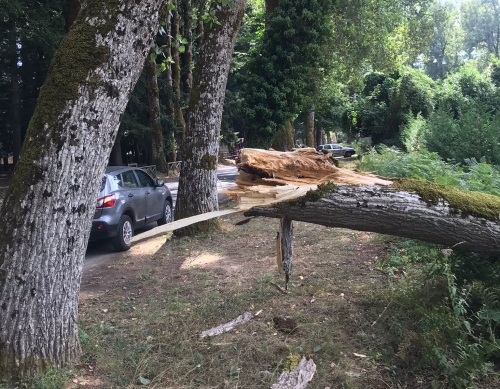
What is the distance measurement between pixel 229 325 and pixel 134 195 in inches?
219

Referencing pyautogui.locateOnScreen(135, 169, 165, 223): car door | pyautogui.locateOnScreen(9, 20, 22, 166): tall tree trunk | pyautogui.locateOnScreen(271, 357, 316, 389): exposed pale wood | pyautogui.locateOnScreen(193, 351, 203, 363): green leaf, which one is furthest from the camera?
pyautogui.locateOnScreen(9, 20, 22, 166): tall tree trunk

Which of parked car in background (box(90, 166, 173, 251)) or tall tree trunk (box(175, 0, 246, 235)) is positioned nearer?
parked car in background (box(90, 166, 173, 251))

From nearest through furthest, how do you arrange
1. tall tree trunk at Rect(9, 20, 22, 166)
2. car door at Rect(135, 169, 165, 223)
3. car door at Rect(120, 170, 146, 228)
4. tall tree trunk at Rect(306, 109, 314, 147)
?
car door at Rect(120, 170, 146, 228) < car door at Rect(135, 169, 165, 223) < tall tree trunk at Rect(9, 20, 22, 166) < tall tree trunk at Rect(306, 109, 314, 147)

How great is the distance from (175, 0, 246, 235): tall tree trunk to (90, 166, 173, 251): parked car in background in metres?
0.96

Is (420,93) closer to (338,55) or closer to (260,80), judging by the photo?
(338,55)

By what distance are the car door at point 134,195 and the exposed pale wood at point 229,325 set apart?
507 cm

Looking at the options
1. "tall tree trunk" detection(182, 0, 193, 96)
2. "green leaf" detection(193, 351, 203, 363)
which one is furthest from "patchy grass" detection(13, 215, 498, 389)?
"tall tree trunk" detection(182, 0, 193, 96)

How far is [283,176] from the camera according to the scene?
495 cm

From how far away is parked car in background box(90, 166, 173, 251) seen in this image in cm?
904

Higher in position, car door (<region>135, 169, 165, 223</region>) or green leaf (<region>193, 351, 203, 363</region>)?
car door (<region>135, 169, 165, 223</region>)

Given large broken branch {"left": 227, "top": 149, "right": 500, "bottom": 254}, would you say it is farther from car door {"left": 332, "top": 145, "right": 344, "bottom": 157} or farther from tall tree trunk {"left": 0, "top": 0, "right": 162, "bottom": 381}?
car door {"left": 332, "top": 145, "right": 344, "bottom": 157}

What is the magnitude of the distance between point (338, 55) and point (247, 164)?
20130mm

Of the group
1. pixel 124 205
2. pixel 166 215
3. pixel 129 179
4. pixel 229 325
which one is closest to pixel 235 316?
pixel 229 325

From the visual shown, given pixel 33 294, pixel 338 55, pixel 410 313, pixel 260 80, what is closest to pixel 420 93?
pixel 338 55
